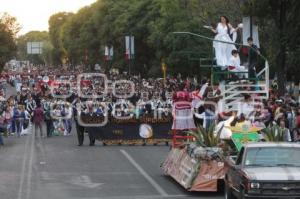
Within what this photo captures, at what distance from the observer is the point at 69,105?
1521 inches

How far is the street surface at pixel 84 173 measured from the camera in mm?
17531

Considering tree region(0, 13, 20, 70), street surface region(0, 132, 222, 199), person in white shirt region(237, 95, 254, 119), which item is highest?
tree region(0, 13, 20, 70)

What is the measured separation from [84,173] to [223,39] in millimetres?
8479

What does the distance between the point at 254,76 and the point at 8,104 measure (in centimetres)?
1508

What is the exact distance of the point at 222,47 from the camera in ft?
91.0

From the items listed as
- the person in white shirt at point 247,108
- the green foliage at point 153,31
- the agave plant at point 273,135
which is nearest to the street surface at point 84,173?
the agave plant at point 273,135

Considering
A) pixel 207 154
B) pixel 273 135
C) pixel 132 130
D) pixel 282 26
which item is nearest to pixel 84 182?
pixel 207 154

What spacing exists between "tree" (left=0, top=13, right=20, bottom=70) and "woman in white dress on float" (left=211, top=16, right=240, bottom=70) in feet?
221

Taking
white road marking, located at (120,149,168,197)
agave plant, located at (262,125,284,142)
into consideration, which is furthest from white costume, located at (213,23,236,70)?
agave plant, located at (262,125,284,142)

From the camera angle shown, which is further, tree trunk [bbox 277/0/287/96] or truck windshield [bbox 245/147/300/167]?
tree trunk [bbox 277/0/287/96]

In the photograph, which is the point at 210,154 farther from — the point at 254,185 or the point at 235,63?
the point at 235,63

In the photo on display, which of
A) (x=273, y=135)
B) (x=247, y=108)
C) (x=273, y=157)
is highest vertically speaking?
(x=247, y=108)

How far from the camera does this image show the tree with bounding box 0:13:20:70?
310ft

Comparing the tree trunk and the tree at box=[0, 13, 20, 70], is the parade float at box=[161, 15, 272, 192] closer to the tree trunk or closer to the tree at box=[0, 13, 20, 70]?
the tree trunk
